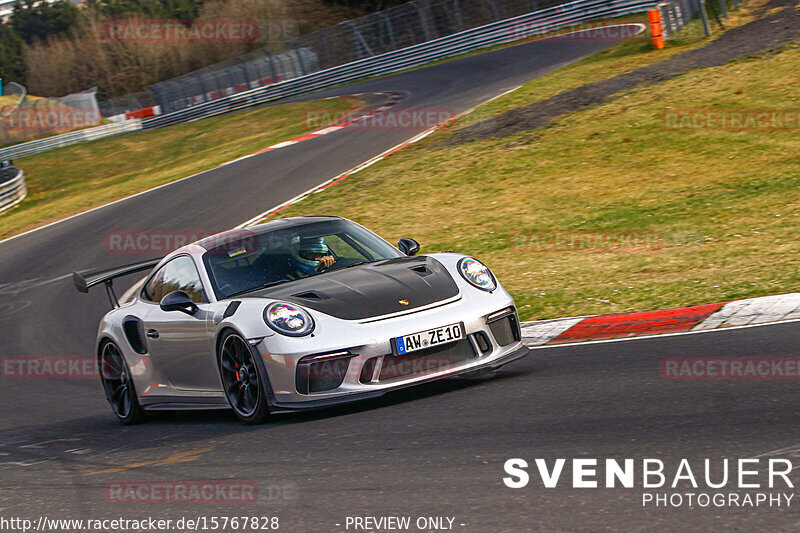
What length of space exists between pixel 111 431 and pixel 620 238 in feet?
22.4

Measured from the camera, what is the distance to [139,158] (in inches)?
1337

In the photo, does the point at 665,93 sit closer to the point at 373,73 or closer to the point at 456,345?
the point at 456,345

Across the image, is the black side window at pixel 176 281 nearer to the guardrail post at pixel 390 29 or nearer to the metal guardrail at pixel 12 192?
the metal guardrail at pixel 12 192

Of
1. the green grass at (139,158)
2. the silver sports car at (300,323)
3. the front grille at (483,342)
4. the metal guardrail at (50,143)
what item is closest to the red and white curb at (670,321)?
the silver sports car at (300,323)

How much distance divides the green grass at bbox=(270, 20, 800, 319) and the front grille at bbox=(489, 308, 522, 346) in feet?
8.02

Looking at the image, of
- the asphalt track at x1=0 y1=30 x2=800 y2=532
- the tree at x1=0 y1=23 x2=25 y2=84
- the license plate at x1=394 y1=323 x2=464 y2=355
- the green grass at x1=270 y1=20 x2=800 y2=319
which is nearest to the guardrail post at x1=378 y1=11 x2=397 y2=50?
the green grass at x1=270 y1=20 x2=800 y2=319

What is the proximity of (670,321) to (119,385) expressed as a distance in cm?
459

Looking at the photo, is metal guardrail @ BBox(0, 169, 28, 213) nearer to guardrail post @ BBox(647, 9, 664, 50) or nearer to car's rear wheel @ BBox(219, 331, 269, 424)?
guardrail post @ BBox(647, 9, 664, 50)

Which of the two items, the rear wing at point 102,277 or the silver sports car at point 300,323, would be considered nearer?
the silver sports car at point 300,323

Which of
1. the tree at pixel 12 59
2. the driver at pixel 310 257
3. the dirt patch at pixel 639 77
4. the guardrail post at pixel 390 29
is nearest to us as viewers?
the driver at pixel 310 257

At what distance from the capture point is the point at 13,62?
3696 inches

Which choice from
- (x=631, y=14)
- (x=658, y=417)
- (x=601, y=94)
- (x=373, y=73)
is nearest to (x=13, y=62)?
(x=373, y=73)

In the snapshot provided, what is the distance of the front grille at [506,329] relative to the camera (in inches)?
257

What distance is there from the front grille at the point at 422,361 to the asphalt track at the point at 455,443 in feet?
0.78
